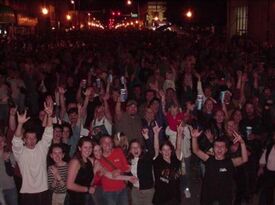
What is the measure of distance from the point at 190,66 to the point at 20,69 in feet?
16.3

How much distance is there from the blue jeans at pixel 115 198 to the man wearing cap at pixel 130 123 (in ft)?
7.14

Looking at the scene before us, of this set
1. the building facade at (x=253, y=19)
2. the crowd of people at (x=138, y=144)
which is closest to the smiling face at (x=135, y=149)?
the crowd of people at (x=138, y=144)

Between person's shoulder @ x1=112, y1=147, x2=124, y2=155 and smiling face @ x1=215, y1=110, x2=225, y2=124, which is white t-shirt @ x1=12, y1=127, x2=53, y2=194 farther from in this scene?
smiling face @ x1=215, y1=110, x2=225, y2=124

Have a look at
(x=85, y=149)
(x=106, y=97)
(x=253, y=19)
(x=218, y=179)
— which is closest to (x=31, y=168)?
(x=85, y=149)

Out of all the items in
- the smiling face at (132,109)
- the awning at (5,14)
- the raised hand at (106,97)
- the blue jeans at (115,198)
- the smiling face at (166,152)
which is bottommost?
the blue jeans at (115,198)

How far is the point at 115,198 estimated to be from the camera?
23.3 feet

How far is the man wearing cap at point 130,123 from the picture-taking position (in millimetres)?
9273

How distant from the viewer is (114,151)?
7215 millimetres

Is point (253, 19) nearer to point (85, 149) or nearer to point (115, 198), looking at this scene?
point (115, 198)

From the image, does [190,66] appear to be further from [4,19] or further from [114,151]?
[4,19]

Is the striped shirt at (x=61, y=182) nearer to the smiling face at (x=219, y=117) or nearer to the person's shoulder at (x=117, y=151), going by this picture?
the person's shoulder at (x=117, y=151)

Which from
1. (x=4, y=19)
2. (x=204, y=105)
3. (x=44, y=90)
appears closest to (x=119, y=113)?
(x=204, y=105)

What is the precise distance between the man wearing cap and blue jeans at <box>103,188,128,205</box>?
2178 mm

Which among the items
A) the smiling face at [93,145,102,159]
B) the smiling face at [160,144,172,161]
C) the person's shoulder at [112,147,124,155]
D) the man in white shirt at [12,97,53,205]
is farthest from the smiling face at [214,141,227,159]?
the man in white shirt at [12,97,53,205]
